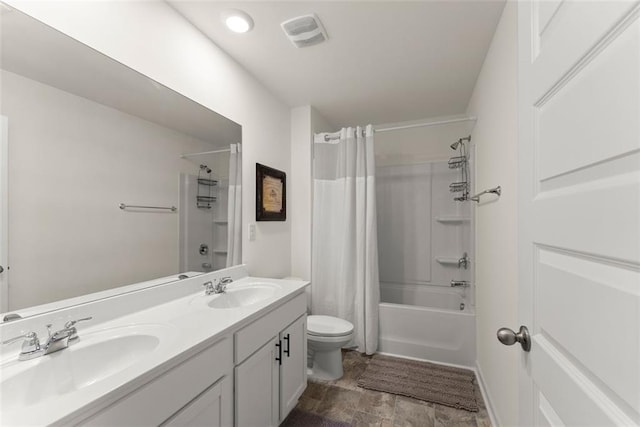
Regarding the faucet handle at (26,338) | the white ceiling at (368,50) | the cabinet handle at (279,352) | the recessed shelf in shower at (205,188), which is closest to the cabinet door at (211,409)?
the cabinet handle at (279,352)

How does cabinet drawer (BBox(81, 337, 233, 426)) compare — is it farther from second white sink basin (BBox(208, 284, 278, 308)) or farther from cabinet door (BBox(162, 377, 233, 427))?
second white sink basin (BBox(208, 284, 278, 308))

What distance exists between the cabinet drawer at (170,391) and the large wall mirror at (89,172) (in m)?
0.58

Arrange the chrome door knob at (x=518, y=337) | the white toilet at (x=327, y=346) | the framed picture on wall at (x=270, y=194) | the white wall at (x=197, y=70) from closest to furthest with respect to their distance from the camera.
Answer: the chrome door knob at (x=518, y=337), the white wall at (x=197, y=70), the white toilet at (x=327, y=346), the framed picture on wall at (x=270, y=194)

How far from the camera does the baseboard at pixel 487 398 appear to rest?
1.64 metres

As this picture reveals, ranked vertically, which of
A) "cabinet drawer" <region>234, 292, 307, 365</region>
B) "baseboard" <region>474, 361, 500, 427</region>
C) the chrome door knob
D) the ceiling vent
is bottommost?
"baseboard" <region>474, 361, 500, 427</region>

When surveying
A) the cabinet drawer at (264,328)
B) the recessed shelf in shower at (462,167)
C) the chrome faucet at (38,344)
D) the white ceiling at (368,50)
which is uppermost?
the white ceiling at (368,50)

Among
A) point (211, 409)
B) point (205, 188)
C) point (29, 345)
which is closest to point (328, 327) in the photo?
point (211, 409)

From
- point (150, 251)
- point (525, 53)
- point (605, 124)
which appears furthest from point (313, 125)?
point (605, 124)

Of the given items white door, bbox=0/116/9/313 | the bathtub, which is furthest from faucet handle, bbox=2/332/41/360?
the bathtub

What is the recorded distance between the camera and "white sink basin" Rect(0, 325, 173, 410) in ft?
2.43

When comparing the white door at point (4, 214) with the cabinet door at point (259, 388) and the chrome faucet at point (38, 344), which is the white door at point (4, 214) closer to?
the chrome faucet at point (38, 344)

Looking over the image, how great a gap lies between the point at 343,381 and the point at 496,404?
1013 mm

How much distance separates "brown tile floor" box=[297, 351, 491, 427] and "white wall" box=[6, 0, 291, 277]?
3.27ft

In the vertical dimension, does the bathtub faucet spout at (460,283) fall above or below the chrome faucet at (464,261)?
below
